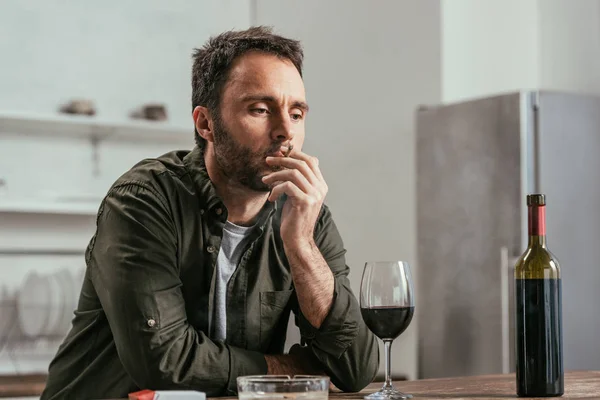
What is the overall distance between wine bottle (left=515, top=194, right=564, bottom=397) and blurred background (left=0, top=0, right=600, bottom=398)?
2309mm

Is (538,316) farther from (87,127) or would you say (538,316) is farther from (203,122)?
(87,127)

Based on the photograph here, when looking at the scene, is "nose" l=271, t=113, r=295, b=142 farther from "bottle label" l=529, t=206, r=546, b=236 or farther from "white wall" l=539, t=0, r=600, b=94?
"white wall" l=539, t=0, r=600, b=94

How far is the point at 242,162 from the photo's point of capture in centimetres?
193

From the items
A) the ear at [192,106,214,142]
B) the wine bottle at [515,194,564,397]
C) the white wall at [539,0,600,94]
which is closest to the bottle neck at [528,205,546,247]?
the wine bottle at [515,194,564,397]

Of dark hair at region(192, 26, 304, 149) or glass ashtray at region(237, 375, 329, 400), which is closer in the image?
glass ashtray at region(237, 375, 329, 400)

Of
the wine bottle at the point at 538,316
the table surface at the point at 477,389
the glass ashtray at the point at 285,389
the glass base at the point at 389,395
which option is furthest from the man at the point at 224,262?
the glass ashtray at the point at 285,389

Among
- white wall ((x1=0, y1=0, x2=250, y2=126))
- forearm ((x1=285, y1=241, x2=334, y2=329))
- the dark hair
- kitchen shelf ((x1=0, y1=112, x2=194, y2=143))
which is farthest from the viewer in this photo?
white wall ((x1=0, y1=0, x2=250, y2=126))

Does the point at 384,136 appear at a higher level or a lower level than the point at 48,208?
higher

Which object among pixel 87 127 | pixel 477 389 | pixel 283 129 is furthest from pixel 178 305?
pixel 87 127

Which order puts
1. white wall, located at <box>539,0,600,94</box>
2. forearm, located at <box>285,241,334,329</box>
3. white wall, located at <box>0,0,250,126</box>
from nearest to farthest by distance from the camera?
forearm, located at <box>285,241,334,329</box> < white wall, located at <box>0,0,250,126</box> < white wall, located at <box>539,0,600,94</box>

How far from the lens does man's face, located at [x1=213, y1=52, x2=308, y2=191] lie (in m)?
1.91

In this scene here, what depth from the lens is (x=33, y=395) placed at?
3498 mm

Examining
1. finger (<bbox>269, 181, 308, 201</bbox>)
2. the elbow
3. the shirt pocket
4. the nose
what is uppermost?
the nose

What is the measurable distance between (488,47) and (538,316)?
10.6 ft
